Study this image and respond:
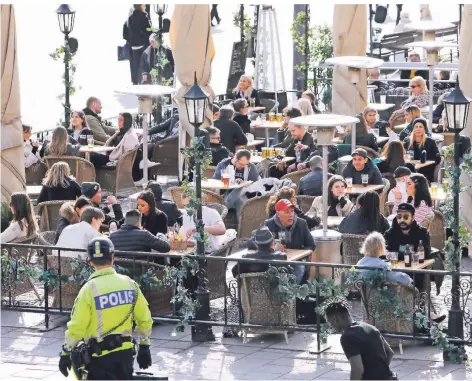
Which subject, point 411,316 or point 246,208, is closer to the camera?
point 411,316

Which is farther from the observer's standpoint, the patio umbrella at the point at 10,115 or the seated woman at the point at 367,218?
the patio umbrella at the point at 10,115

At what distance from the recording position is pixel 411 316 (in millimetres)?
14070

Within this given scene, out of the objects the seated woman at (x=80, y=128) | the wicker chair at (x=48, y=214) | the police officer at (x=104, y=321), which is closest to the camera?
the police officer at (x=104, y=321)

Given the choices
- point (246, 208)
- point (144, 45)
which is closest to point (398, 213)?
point (246, 208)

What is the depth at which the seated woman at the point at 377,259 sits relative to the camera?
14094 mm

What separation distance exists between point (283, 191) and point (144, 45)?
17.0 meters

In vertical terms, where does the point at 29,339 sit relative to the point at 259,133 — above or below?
below

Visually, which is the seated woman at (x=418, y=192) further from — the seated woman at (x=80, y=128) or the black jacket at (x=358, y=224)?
the seated woman at (x=80, y=128)

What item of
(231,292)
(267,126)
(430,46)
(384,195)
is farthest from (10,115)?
(430,46)

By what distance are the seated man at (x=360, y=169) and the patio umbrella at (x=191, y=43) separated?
108 inches

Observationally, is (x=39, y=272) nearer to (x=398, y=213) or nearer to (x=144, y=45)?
(x=398, y=213)

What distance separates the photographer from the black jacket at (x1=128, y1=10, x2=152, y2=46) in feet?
106

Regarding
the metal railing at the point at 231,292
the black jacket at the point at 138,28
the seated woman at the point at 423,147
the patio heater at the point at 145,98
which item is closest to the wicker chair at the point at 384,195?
the seated woman at the point at 423,147

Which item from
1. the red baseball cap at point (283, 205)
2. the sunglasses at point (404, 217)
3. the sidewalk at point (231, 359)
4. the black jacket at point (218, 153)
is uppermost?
the black jacket at point (218, 153)
